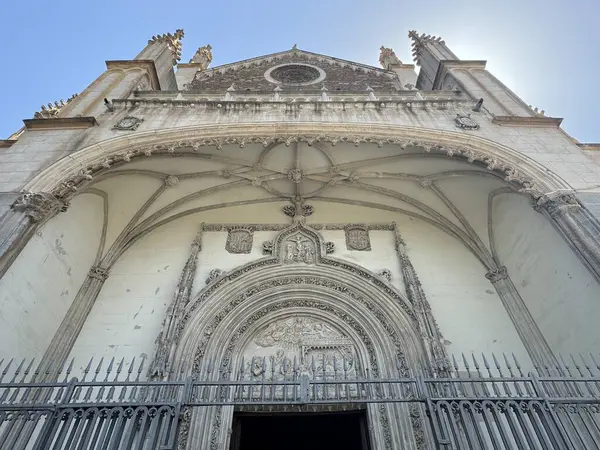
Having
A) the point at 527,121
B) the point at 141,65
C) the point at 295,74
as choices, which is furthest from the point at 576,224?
the point at 295,74

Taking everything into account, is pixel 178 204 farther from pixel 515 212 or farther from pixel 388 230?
pixel 515 212

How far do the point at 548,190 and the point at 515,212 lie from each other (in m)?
1.18

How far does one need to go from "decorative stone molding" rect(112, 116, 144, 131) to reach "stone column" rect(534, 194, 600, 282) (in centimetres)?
703

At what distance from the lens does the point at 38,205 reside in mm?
5102

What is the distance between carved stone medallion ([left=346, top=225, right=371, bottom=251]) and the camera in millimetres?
7555

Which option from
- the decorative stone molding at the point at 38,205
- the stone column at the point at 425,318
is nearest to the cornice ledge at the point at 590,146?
the stone column at the point at 425,318

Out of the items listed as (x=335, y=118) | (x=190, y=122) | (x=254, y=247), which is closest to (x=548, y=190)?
(x=335, y=118)

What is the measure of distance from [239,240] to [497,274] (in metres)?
5.26

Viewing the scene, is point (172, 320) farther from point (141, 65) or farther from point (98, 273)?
point (141, 65)

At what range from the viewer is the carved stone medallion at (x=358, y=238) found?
7.55 m

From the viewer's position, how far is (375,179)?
7773 millimetres

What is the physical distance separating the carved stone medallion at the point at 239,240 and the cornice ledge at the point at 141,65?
5.13 m

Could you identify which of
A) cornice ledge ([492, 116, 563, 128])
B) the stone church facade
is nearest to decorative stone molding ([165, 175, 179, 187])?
the stone church facade

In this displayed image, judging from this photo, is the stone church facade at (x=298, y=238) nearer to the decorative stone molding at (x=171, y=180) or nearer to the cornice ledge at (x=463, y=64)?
the decorative stone molding at (x=171, y=180)
